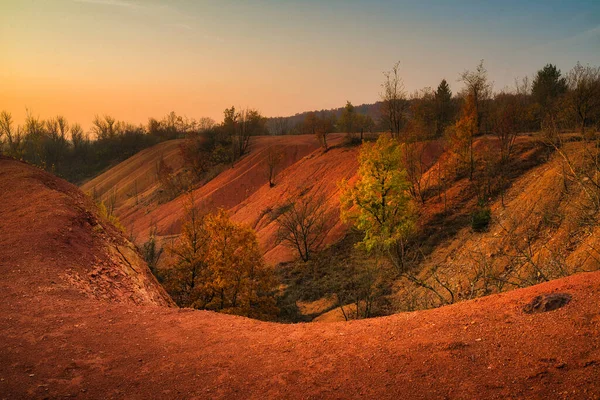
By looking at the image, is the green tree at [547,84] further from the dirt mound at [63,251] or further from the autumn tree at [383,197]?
the dirt mound at [63,251]

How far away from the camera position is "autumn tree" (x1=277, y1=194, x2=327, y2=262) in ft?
124

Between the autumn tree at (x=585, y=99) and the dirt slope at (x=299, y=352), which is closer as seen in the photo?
the dirt slope at (x=299, y=352)

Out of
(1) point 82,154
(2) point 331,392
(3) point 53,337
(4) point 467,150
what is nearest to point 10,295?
(3) point 53,337

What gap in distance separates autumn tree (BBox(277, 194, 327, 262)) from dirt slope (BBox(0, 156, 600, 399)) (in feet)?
90.8

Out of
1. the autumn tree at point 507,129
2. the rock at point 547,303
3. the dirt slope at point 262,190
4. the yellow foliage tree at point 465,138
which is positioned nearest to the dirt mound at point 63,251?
the rock at point 547,303

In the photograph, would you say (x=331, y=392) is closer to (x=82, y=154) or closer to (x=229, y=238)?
(x=229, y=238)

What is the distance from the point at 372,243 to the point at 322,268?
6.56 m

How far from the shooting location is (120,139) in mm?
111062

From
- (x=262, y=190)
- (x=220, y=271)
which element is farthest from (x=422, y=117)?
(x=220, y=271)

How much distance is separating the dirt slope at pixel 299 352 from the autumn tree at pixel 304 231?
2768 cm

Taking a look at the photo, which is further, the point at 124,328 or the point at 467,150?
the point at 467,150

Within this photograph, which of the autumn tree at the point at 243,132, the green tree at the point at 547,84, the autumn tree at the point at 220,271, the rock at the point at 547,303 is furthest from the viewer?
the autumn tree at the point at 243,132

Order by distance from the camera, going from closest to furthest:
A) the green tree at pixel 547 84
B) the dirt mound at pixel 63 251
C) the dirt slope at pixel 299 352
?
the dirt slope at pixel 299 352 < the dirt mound at pixel 63 251 < the green tree at pixel 547 84

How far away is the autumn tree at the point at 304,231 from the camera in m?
37.7
